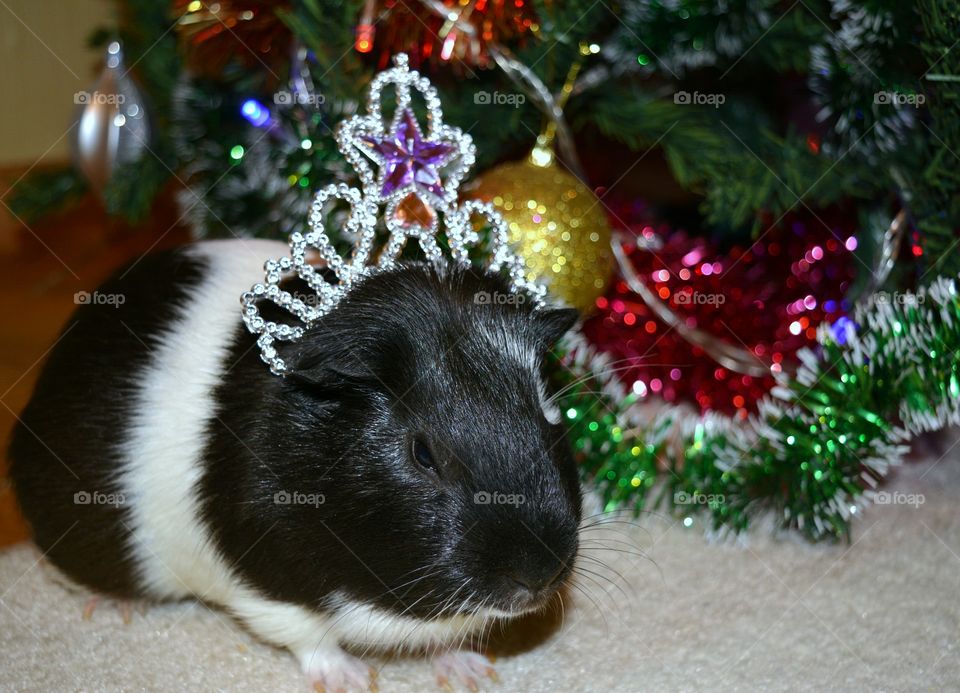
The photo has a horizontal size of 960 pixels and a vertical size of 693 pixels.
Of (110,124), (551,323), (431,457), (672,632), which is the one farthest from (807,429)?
(110,124)

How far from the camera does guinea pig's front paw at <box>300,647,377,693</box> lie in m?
1.65

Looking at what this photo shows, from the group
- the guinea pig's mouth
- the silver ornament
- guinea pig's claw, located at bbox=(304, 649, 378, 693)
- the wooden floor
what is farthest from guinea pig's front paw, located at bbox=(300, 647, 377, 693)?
the silver ornament

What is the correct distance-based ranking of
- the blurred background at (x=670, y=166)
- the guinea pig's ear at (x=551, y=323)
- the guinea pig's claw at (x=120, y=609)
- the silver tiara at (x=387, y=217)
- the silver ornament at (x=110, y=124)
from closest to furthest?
the silver tiara at (x=387, y=217)
the guinea pig's ear at (x=551, y=323)
the guinea pig's claw at (x=120, y=609)
the blurred background at (x=670, y=166)
the silver ornament at (x=110, y=124)

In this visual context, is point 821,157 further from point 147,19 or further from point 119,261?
point 119,261

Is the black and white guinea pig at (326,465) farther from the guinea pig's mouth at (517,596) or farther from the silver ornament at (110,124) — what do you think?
the silver ornament at (110,124)

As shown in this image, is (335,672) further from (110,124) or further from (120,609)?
(110,124)

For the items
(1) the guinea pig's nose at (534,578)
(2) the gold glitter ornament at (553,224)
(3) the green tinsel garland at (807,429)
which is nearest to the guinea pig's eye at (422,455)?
(1) the guinea pig's nose at (534,578)

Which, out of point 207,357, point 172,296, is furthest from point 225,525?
point 172,296

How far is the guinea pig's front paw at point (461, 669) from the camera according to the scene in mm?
1669

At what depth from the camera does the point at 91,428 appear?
175 centimetres

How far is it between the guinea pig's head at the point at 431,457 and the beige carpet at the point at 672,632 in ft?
1.04

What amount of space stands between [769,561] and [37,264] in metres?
3.08

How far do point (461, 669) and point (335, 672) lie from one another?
218 millimetres

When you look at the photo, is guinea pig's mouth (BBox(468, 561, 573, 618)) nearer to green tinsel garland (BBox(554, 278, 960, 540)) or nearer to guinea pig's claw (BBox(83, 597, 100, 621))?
green tinsel garland (BBox(554, 278, 960, 540))
